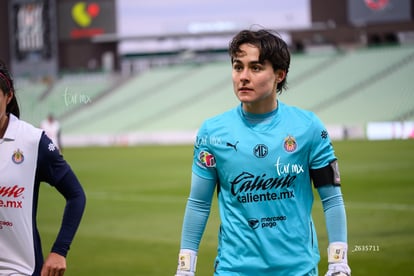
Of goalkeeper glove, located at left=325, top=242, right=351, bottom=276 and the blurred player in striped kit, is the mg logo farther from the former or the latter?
the blurred player in striped kit

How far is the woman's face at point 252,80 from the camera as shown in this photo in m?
4.34

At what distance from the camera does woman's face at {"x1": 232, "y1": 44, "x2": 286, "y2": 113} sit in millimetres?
4340

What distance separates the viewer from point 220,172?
4406mm

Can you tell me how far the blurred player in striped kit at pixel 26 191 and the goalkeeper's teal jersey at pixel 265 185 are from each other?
0.77 meters

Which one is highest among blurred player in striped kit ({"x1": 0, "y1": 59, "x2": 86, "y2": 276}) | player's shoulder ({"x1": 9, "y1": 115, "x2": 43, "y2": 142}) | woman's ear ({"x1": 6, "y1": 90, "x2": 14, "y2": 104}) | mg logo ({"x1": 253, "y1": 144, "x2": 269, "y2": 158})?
woman's ear ({"x1": 6, "y1": 90, "x2": 14, "y2": 104})

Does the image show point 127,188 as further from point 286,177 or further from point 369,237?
point 286,177

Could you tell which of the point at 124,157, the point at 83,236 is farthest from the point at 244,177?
the point at 124,157

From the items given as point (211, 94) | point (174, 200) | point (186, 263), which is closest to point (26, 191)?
point (186, 263)

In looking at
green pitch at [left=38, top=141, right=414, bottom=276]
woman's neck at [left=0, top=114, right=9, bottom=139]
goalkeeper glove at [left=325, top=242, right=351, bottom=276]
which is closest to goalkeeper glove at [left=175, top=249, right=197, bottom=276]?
goalkeeper glove at [left=325, top=242, right=351, bottom=276]

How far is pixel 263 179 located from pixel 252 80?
542 mm

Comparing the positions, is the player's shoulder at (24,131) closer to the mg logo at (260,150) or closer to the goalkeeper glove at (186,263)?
the goalkeeper glove at (186,263)

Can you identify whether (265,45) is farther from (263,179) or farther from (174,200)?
(174,200)

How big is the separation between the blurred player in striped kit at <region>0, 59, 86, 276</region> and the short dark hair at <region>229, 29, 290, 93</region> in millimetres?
1184

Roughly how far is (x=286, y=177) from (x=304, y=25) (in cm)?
5322
